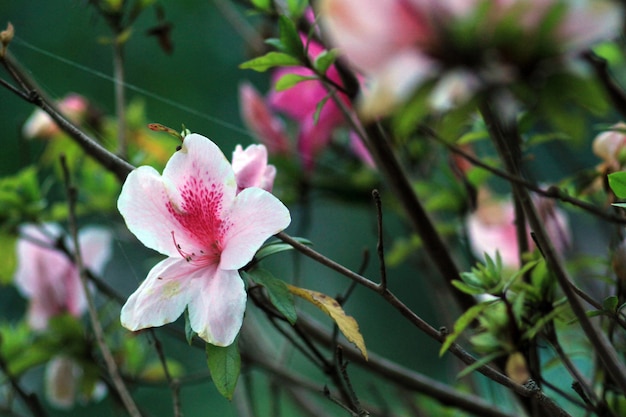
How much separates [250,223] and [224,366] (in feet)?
0.24

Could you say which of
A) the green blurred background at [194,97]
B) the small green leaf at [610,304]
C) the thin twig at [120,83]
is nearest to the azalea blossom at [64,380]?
the thin twig at [120,83]

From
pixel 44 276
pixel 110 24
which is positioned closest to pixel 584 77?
pixel 110 24

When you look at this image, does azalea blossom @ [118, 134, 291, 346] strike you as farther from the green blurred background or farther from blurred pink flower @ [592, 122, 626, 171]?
the green blurred background

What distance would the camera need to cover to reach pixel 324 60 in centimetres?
41

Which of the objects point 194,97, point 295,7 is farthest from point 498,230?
point 194,97

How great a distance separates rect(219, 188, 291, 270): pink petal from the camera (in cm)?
37

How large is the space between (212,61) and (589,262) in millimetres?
1786

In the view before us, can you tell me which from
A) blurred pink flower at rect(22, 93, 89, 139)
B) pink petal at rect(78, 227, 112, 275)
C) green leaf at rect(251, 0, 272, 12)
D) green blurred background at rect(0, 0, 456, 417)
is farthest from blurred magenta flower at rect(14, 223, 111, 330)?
green blurred background at rect(0, 0, 456, 417)

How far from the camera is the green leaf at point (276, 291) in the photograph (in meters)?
0.39

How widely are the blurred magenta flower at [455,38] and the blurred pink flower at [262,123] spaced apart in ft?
1.92

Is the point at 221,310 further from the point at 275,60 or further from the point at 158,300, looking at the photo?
the point at 275,60

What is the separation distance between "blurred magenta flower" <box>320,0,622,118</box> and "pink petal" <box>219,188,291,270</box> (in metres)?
0.14

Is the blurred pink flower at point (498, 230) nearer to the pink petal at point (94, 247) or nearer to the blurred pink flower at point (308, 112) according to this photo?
the blurred pink flower at point (308, 112)

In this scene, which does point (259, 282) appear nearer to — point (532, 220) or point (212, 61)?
point (532, 220)
